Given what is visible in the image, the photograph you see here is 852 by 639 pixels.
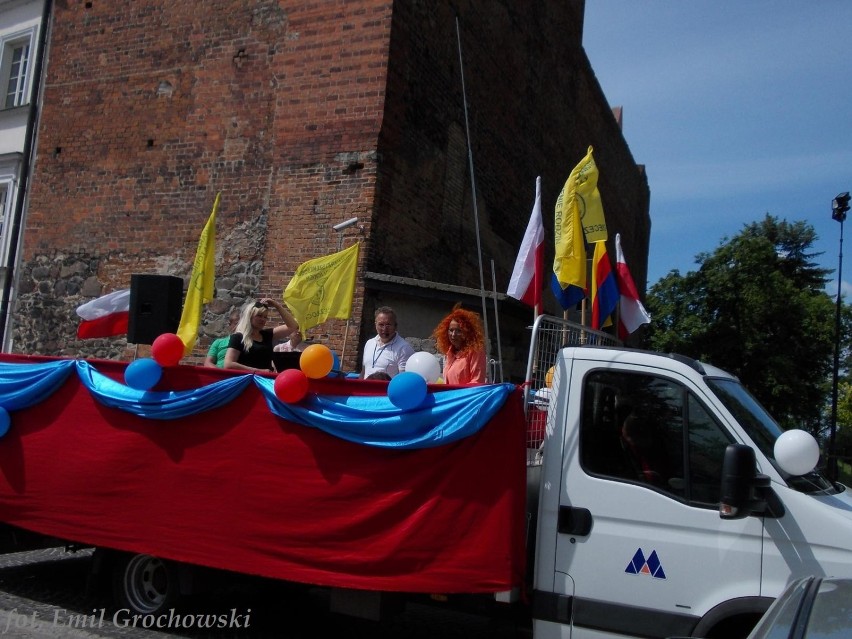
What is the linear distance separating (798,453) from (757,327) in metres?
22.2

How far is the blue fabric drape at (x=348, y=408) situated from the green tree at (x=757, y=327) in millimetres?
20949

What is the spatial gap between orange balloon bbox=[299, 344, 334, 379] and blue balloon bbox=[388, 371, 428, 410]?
61 centimetres

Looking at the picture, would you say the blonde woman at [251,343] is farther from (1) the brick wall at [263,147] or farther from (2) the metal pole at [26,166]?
(2) the metal pole at [26,166]

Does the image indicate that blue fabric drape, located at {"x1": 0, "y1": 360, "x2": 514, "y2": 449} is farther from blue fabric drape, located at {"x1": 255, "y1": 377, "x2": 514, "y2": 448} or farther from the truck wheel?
the truck wheel

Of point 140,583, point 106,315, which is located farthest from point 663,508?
point 106,315

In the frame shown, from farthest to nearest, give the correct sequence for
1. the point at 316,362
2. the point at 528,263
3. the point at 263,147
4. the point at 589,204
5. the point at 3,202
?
the point at 3,202, the point at 263,147, the point at 589,204, the point at 528,263, the point at 316,362

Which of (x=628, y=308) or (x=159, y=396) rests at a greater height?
(x=628, y=308)

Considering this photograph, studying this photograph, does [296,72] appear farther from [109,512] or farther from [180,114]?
[109,512]

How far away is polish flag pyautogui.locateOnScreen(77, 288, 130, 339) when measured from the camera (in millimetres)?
8812

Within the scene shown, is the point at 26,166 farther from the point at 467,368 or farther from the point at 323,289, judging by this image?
the point at 467,368

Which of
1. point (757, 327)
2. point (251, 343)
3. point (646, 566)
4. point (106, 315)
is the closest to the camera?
point (646, 566)

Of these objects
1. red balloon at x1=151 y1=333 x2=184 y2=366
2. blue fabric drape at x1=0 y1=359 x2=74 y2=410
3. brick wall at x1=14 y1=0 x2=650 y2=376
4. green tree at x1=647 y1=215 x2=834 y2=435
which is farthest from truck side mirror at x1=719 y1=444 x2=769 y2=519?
green tree at x1=647 y1=215 x2=834 y2=435

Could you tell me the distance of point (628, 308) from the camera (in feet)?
24.4

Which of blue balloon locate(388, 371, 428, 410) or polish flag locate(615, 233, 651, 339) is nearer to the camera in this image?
blue balloon locate(388, 371, 428, 410)
